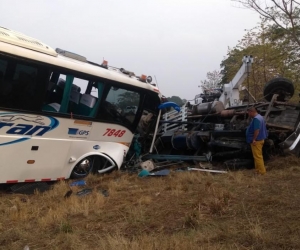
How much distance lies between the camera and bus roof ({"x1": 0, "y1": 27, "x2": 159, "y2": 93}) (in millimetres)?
5941

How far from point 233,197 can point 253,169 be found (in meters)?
2.88

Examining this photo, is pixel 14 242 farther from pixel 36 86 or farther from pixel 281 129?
pixel 281 129

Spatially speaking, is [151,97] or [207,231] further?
[151,97]

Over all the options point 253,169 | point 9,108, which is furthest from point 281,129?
point 9,108

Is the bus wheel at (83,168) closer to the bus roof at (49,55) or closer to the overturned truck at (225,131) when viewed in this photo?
the bus roof at (49,55)

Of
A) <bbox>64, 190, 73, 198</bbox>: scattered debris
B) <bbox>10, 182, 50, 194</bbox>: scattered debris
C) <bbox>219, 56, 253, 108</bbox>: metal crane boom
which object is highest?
<bbox>219, 56, 253, 108</bbox>: metal crane boom

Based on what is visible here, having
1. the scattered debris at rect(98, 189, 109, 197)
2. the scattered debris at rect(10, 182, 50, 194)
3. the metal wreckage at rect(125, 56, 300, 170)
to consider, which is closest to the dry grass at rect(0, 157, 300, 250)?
the scattered debris at rect(98, 189, 109, 197)

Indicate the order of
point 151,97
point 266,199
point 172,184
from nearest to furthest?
point 266,199 < point 172,184 < point 151,97

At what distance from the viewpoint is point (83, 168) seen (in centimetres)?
745

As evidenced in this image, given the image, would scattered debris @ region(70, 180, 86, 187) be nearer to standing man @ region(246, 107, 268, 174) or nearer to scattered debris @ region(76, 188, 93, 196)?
scattered debris @ region(76, 188, 93, 196)

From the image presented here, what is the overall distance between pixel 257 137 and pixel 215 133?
1389 millimetres

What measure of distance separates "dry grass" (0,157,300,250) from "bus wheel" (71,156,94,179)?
2.00 feet

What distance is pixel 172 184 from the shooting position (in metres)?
6.48

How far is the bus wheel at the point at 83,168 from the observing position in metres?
7.36
